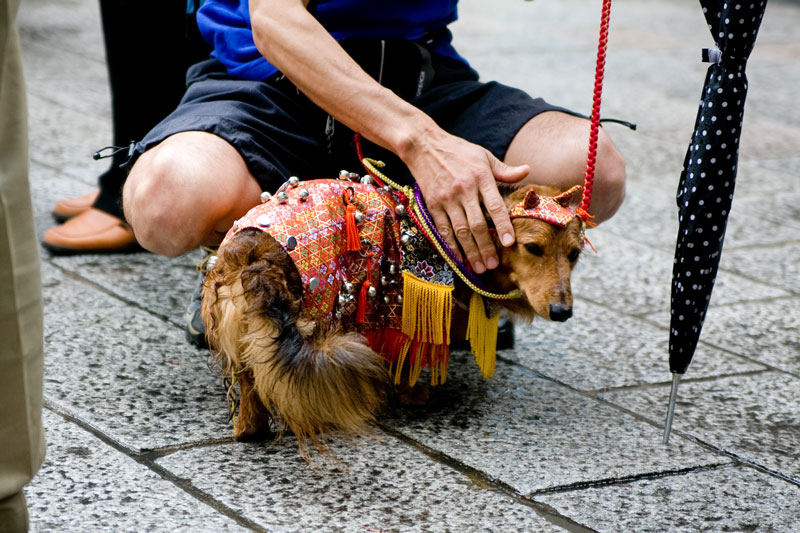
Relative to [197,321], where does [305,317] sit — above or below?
above

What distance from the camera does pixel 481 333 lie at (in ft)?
6.86

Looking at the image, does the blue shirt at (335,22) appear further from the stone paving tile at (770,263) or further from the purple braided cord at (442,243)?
the stone paving tile at (770,263)

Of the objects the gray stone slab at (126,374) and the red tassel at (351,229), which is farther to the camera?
the gray stone slab at (126,374)

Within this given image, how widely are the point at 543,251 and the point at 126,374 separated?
1021mm

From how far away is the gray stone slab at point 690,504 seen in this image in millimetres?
1791

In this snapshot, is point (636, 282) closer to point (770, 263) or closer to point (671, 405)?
point (770, 263)

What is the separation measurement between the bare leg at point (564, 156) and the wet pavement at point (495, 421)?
501 millimetres

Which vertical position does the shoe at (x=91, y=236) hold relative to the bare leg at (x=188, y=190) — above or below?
below

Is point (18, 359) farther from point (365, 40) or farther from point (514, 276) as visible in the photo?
point (365, 40)

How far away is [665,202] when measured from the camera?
3998 mm

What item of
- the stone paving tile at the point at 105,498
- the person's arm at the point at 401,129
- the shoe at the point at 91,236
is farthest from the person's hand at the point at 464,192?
the shoe at the point at 91,236

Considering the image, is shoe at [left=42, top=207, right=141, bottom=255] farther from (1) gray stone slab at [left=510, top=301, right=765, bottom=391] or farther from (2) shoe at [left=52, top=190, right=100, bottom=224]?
(1) gray stone slab at [left=510, top=301, right=765, bottom=391]

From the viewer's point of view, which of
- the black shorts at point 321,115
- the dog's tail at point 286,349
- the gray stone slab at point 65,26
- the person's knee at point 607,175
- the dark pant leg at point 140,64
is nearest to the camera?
the dog's tail at point 286,349

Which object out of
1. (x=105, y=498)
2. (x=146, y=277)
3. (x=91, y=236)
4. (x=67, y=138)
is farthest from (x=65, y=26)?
(x=105, y=498)
